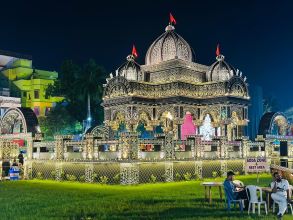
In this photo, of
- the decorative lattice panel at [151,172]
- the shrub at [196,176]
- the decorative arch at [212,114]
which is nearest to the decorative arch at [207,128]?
the decorative arch at [212,114]

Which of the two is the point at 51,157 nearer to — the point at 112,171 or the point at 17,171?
the point at 17,171

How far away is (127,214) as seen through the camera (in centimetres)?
1296

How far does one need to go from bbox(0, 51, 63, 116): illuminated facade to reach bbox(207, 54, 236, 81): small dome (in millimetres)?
32672

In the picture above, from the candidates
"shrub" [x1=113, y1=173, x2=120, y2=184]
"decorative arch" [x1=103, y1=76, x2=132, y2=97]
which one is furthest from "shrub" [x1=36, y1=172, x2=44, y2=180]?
"decorative arch" [x1=103, y1=76, x2=132, y2=97]

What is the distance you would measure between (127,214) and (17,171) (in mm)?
16723

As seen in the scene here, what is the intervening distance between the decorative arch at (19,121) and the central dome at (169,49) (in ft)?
45.1

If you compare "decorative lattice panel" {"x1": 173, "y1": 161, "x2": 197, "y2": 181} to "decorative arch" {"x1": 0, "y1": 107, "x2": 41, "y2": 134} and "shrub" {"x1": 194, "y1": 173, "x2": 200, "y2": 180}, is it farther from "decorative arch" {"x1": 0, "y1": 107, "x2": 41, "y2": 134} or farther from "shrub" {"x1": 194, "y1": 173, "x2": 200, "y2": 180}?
"decorative arch" {"x1": 0, "y1": 107, "x2": 41, "y2": 134}

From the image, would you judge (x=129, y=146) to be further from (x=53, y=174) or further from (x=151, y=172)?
(x=53, y=174)

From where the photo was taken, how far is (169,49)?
38.6 m

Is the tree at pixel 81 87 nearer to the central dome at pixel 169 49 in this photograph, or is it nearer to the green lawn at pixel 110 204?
the central dome at pixel 169 49

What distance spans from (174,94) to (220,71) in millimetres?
5076

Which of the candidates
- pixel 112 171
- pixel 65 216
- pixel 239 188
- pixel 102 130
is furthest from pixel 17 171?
pixel 239 188

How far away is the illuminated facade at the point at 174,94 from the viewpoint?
119ft

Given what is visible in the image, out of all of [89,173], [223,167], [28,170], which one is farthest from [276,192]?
[28,170]
